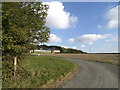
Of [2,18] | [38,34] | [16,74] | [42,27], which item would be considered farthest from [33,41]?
[16,74]

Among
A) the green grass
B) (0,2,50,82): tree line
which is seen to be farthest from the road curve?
(0,2,50,82): tree line

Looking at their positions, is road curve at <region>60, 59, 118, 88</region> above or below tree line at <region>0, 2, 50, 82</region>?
below

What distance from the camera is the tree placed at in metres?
4.69

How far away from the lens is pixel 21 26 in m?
5.32

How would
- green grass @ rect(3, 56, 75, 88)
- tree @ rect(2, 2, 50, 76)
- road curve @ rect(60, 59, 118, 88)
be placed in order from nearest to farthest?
tree @ rect(2, 2, 50, 76), green grass @ rect(3, 56, 75, 88), road curve @ rect(60, 59, 118, 88)

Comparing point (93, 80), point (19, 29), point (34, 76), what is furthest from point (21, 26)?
point (93, 80)

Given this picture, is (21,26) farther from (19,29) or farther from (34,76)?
(34,76)

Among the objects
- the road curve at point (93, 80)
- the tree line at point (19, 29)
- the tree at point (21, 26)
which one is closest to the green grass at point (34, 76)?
the tree line at point (19, 29)

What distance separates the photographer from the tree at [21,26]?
185 inches

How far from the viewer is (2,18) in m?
4.57

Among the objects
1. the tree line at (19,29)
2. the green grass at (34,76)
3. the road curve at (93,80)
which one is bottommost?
the road curve at (93,80)

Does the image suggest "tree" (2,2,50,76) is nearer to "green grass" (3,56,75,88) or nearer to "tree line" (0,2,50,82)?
"tree line" (0,2,50,82)

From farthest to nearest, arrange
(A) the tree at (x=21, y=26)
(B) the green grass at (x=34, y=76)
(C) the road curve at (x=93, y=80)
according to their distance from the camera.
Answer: (C) the road curve at (x=93, y=80), (B) the green grass at (x=34, y=76), (A) the tree at (x=21, y=26)

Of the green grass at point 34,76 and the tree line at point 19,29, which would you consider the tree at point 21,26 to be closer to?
the tree line at point 19,29
